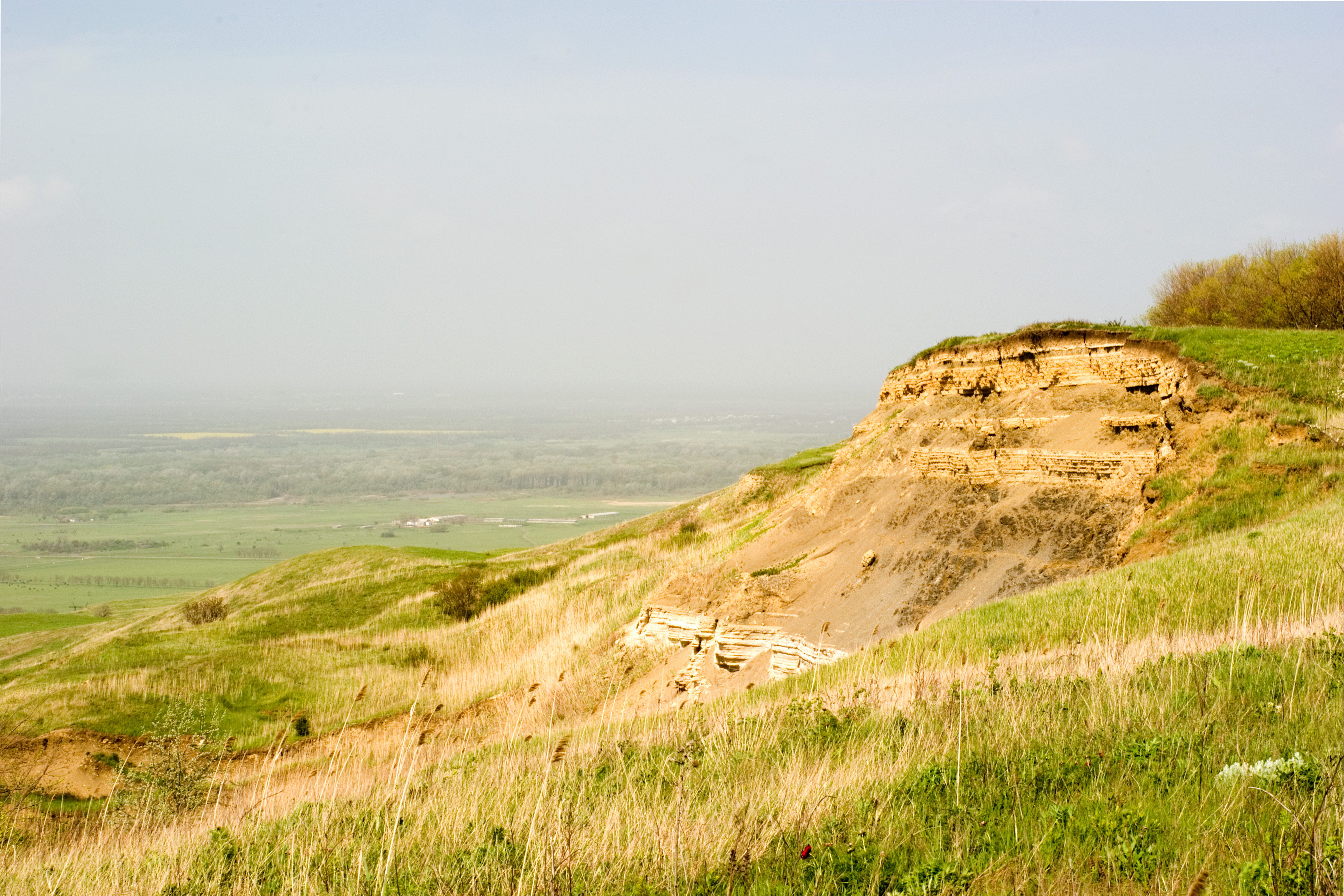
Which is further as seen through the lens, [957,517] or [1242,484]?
[957,517]

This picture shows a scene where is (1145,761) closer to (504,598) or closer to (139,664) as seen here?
(139,664)

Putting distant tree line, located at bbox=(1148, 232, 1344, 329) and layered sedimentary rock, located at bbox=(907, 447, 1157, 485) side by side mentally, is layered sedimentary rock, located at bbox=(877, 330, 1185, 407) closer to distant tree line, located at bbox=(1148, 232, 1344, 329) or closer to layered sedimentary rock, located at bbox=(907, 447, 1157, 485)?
layered sedimentary rock, located at bbox=(907, 447, 1157, 485)

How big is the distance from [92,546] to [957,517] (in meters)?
128

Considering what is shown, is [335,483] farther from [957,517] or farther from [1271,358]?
[1271,358]

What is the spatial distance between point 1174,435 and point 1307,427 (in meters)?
2.44

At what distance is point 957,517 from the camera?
18.6m

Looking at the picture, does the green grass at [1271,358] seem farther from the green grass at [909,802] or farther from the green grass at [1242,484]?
the green grass at [909,802]

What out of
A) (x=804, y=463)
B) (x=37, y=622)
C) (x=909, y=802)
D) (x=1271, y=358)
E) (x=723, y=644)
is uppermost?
(x=1271, y=358)

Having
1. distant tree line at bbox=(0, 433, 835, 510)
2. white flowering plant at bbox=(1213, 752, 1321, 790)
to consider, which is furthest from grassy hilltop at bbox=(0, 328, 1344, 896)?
distant tree line at bbox=(0, 433, 835, 510)

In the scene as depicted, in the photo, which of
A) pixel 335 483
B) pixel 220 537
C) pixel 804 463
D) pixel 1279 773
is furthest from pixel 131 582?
pixel 1279 773

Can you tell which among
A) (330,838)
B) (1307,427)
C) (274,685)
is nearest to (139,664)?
(274,685)

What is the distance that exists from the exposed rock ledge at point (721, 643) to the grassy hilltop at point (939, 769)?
2.19 m

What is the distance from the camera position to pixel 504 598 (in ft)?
116

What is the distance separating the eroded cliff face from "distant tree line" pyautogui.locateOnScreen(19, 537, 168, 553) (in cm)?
11399
